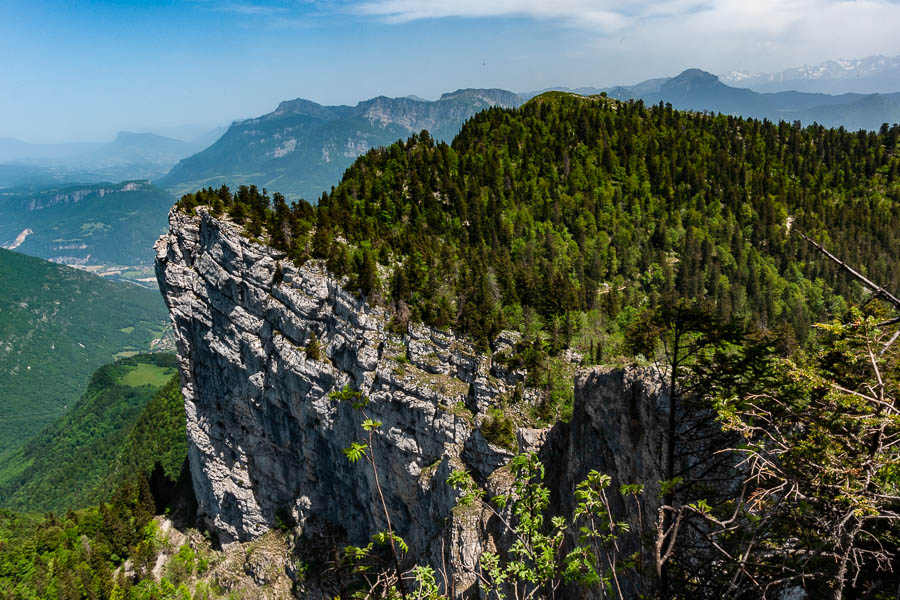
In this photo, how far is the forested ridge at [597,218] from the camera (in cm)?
5231

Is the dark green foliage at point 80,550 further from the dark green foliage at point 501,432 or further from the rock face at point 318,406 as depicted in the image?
the dark green foliage at point 501,432

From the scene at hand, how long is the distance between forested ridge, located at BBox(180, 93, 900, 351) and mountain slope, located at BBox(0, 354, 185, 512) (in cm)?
6474

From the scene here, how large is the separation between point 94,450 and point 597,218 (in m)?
148

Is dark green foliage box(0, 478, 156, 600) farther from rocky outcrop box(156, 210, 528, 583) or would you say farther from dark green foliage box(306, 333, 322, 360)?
dark green foliage box(306, 333, 322, 360)

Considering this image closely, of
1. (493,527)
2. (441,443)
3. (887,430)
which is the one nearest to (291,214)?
(441,443)

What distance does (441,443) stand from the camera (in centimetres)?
4250

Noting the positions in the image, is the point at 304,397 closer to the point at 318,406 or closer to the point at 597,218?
the point at 318,406

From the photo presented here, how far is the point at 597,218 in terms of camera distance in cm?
7812

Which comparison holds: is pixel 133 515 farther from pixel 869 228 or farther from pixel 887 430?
pixel 869 228

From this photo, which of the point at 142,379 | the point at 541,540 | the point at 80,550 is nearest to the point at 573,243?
the point at 541,540

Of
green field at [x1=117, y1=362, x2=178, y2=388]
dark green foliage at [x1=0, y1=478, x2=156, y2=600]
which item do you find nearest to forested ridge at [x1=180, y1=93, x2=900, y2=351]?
dark green foliage at [x1=0, y1=478, x2=156, y2=600]

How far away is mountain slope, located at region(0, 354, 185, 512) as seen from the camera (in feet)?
342

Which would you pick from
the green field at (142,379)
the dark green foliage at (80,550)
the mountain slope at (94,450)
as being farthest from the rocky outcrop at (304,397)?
the green field at (142,379)

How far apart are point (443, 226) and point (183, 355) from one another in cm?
3869
